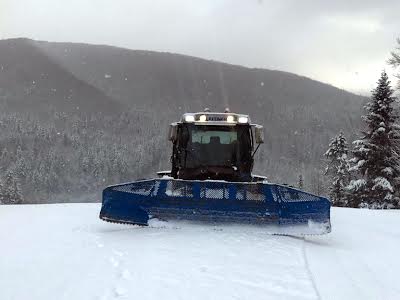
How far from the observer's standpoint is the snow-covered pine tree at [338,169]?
38188 millimetres

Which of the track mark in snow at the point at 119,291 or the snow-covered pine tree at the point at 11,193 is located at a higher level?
the track mark in snow at the point at 119,291

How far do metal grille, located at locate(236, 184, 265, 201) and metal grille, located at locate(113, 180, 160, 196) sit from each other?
134 cm

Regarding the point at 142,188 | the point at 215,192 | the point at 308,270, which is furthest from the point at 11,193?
the point at 308,270

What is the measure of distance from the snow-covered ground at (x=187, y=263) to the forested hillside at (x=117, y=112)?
84910mm

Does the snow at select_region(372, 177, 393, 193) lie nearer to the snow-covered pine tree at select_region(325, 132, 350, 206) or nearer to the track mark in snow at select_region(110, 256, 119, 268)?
the snow-covered pine tree at select_region(325, 132, 350, 206)

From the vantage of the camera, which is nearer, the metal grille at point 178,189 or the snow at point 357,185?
the metal grille at point 178,189

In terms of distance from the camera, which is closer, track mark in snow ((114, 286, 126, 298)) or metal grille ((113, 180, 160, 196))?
track mark in snow ((114, 286, 126, 298))

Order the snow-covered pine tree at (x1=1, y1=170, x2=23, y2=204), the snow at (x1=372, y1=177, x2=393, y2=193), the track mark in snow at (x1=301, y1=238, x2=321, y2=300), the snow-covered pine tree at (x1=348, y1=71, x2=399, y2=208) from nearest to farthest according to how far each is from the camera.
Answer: the track mark in snow at (x1=301, y1=238, x2=321, y2=300) < the snow at (x1=372, y1=177, x2=393, y2=193) < the snow-covered pine tree at (x1=348, y1=71, x2=399, y2=208) < the snow-covered pine tree at (x1=1, y1=170, x2=23, y2=204)

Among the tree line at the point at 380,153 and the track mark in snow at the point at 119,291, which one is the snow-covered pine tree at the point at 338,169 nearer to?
the tree line at the point at 380,153

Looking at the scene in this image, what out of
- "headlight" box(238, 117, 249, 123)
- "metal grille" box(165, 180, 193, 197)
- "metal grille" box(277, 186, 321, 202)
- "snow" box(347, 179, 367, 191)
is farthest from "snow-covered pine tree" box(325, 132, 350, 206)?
"metal grille" box(165, 180, 193, 197)

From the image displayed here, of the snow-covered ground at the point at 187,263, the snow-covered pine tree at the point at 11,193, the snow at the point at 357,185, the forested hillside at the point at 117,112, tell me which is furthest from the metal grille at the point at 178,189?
the forested hillside at the point at 117,112

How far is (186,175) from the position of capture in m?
9.90

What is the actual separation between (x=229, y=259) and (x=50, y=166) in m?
103

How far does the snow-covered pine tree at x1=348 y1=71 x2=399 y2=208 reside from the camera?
25609 mm
